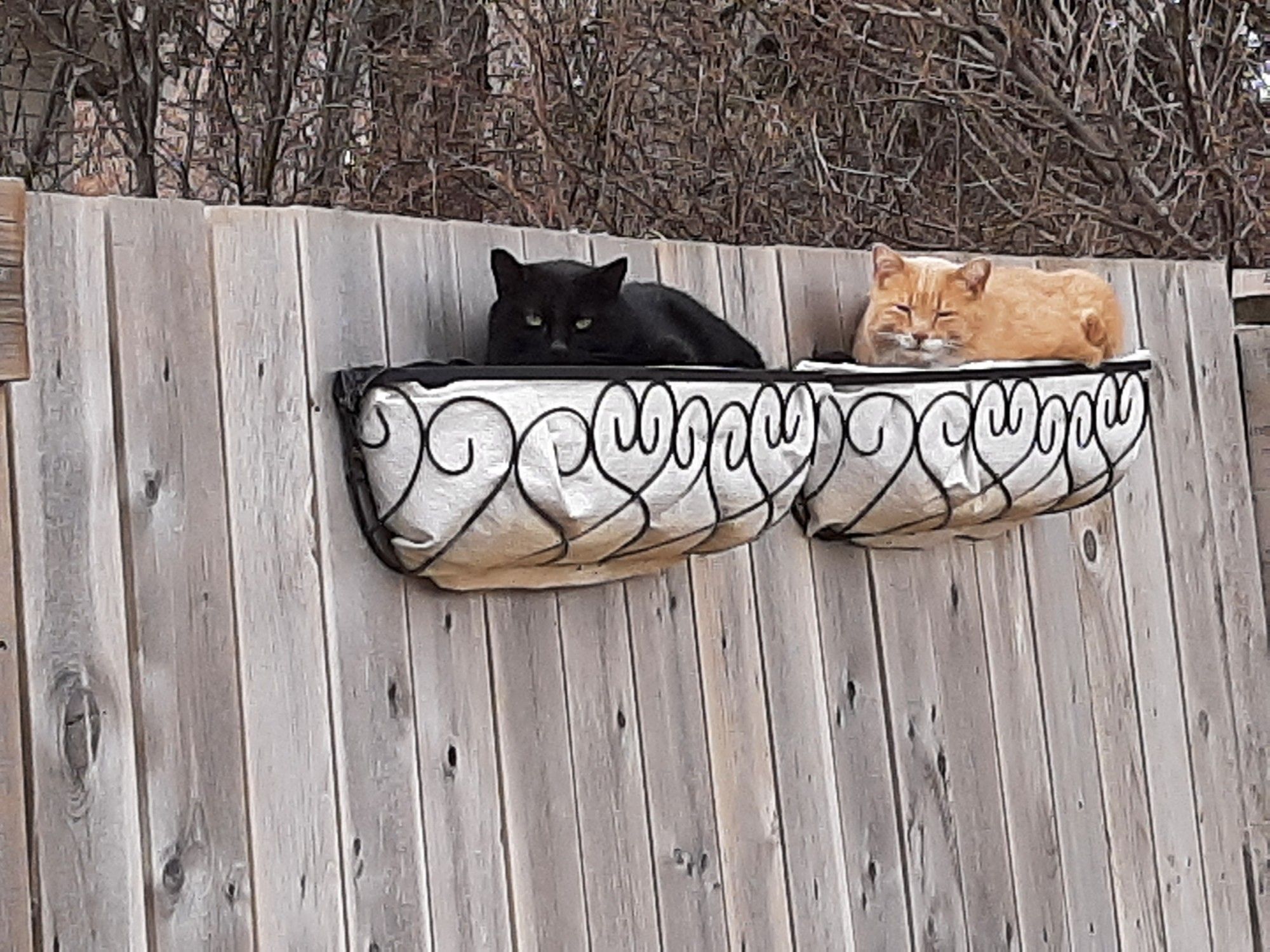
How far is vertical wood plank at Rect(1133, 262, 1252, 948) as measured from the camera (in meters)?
2.33

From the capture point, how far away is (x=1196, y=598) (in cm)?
237

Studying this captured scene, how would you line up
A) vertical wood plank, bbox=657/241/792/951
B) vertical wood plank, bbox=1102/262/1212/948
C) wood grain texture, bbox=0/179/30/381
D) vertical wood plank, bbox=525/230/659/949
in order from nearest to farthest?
wood grain texture, bbox=0/179/30/381, vertical wood plank, bbox=525/230/659/949, vertical wood plank, bbox=657/241/792/951, vertical wood plank, bbox=1102/262/1212/948

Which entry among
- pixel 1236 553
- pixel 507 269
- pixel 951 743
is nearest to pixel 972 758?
pixel 951 743

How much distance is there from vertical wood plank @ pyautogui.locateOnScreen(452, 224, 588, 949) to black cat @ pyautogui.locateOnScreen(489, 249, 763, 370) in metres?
0.04

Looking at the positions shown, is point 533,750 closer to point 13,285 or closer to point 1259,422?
point 13,285

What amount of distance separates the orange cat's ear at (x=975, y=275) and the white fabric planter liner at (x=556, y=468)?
48cm

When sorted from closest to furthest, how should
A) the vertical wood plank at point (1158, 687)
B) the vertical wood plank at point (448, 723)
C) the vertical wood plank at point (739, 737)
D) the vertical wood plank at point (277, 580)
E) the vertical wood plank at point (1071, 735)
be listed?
the vertical wood plank at point (277, 580) < the vertical wood plank at point (448, 723) < the vertical wood plank at point (739, 737) < the vertical wood plank at point (1071, 735) < the vertical wood plank at point (1158, 687)

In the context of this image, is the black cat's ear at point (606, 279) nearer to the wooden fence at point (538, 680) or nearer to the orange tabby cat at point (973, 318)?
the wooden fence at point (538, 680)

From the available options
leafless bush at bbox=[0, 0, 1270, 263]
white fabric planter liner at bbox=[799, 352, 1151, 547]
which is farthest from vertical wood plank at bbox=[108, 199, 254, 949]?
leafless bush at bbox=[0, 0, 1270, 263]

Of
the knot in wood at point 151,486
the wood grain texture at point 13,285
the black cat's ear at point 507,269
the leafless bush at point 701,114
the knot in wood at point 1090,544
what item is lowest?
the knot in wood at point 1090,544

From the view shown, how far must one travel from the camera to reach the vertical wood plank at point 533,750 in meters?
1.62

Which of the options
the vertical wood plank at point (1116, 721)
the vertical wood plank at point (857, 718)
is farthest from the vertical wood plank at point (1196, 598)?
the vertical wood plank at point (857, 718)

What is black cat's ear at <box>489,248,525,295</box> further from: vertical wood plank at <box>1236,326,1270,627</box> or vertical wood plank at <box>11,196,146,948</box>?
vertical wood plank at <box>1236,326,1270,627</box>

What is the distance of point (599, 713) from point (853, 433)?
1.40 feet
